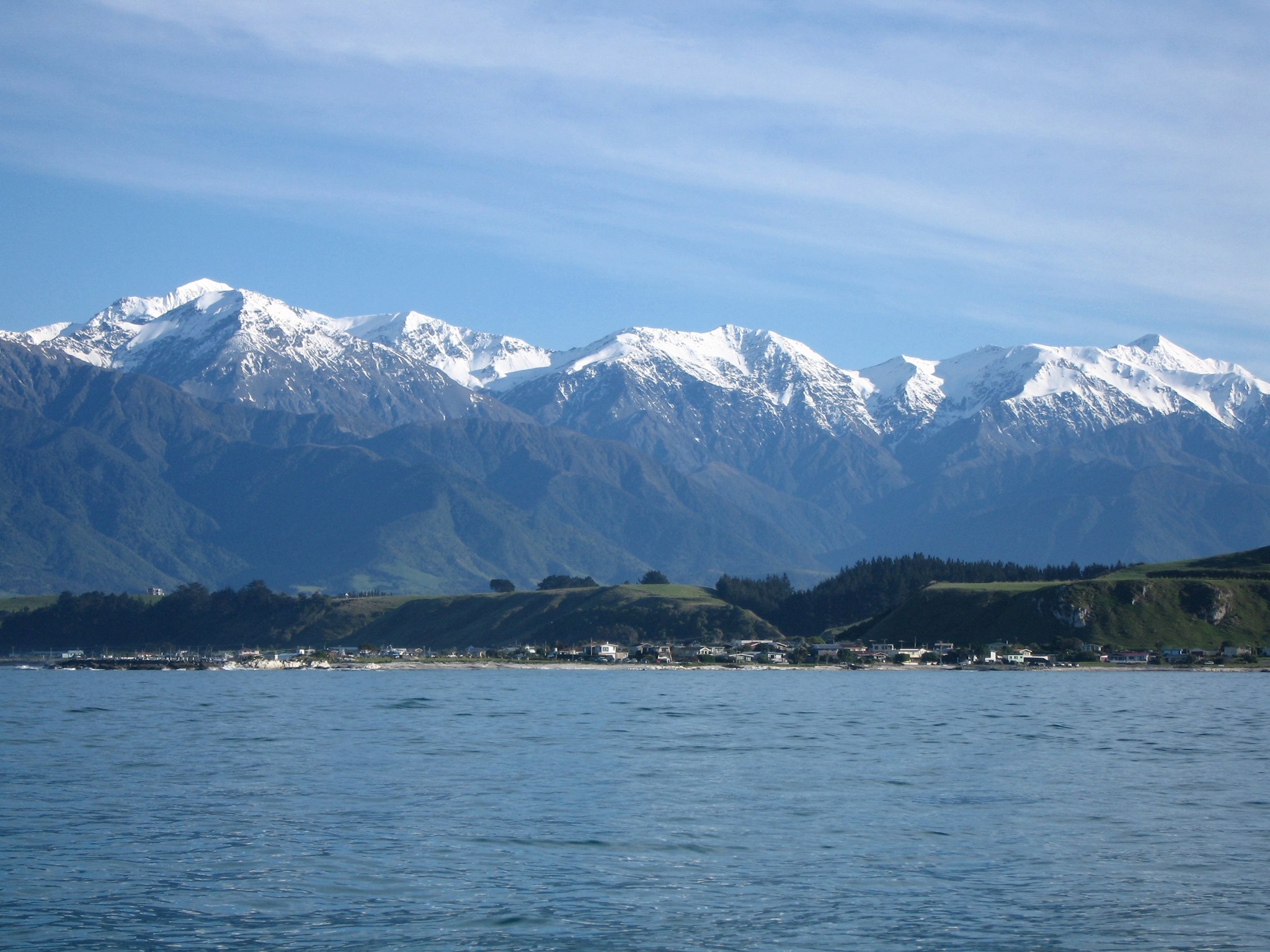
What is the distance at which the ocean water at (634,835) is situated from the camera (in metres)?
40.7

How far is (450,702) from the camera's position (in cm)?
13588

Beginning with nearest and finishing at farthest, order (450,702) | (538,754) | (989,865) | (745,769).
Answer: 1. (989,865)
2. (745,769)
3. (538,754)
4. (450,702)

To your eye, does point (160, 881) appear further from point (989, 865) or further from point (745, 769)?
point (745, 769)

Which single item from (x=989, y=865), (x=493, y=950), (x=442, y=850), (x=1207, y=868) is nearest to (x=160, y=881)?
(x=442, y=850)

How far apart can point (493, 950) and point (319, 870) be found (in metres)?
11.8

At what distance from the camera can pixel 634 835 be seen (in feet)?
181

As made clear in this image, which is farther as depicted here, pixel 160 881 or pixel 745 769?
pixel 745 769

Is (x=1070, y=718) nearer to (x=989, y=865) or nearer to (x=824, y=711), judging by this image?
(x=824, y=711)

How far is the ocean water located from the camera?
134 ft

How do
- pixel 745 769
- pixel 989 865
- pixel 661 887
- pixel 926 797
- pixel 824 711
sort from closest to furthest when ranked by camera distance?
1. pixel 661 887
2. pixel 989 865
3. pixel 926 797
4. pixel 745 769
5. pixel 824 711

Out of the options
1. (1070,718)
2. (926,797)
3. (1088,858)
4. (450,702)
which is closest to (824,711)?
(1070,718)

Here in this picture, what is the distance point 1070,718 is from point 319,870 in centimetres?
7938

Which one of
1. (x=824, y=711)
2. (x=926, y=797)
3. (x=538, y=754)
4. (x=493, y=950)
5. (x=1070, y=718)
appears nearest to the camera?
(x=493, y=950)

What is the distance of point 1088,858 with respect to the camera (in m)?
50.8
